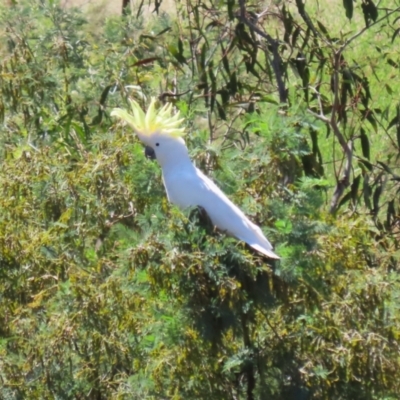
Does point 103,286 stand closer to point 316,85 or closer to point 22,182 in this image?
point 22,182

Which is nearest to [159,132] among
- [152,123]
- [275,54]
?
[152,123]

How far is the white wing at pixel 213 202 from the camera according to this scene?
3105mm

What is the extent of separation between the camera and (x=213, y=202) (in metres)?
3.20

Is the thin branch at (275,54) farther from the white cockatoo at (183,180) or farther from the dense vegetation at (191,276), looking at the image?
the white cockatoo at (183,180)

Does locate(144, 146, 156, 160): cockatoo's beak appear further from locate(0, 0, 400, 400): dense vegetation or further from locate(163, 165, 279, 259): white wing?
locate(163, 165, 279, 259): white wing

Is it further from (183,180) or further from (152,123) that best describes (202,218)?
(152,123)

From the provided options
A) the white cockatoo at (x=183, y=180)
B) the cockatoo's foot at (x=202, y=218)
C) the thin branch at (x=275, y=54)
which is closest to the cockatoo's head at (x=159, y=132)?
the white cockatoo at (x=183, y=180)

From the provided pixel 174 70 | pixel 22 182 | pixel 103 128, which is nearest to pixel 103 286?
pixel 22 182

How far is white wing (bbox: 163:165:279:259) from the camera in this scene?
3.11m

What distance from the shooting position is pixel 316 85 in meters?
4.74

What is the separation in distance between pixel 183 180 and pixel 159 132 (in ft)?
0.70

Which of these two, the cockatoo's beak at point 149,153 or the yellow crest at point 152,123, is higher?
the yellow crest at point 152,123

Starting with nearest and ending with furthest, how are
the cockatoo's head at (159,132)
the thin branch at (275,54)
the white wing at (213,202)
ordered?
1. the white wing at (213,202)
2. the cockatoo's head at (159,132)
3. the thin branch at (275,54)

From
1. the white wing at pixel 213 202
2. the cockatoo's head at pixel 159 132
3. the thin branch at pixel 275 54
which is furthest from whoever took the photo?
the thin branch at pixel 275 54
